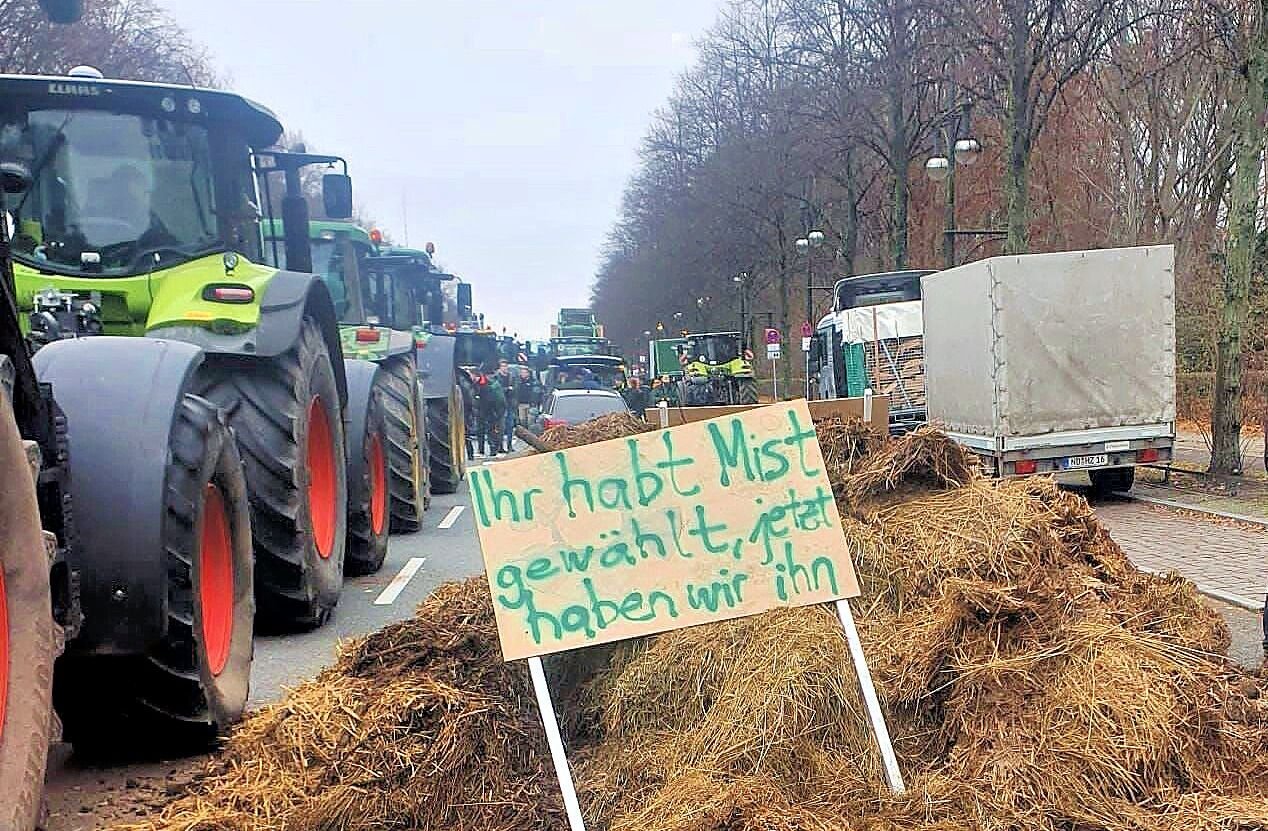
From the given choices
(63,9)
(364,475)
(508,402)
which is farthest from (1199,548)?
(508,402)

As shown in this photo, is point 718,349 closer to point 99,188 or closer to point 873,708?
point 99,188

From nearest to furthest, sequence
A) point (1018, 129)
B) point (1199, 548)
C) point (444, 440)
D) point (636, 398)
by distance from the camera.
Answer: point (1199, 548) → point (444, 440) → point (1018, 129) → point (636, 398)

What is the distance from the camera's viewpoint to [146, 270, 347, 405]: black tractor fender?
5.91 m

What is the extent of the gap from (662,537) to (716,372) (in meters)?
27.8

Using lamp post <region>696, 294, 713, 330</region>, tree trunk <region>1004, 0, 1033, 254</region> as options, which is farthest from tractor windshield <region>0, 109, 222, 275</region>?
lamp post <region>696, 294, 713, 330</region>

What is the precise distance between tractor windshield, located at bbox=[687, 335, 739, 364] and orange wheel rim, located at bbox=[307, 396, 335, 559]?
87.1 feet

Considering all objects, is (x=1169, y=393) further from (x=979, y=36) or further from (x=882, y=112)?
(x=882, y=112)

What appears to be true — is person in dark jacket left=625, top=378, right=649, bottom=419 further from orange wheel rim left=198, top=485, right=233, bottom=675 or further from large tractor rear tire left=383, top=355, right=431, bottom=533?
orange wheel rim left=198, top=485, right=233, bottom=675

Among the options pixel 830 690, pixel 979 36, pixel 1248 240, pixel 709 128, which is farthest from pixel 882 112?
pixel 830 690

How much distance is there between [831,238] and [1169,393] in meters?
24.0

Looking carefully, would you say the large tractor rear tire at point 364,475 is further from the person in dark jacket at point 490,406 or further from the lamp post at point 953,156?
the lamp post at point 953,156

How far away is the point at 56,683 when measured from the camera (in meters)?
4.05

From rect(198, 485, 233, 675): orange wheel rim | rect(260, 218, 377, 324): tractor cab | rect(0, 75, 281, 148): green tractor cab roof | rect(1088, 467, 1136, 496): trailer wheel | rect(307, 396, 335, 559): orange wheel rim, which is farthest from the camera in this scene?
rect(1088, 467, 1136, 496): trailer wheel

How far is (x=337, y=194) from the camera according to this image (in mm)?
7699
